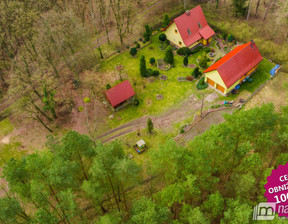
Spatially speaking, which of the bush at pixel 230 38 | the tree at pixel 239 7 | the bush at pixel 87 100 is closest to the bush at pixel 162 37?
the bush at pixel 230 38

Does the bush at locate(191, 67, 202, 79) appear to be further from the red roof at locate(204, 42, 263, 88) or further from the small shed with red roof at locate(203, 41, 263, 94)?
the red roof at locate(204, 42, 263, 88)

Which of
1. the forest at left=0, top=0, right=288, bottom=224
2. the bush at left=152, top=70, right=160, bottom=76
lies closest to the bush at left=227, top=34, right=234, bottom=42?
the forest at left=0, top=0, right=288, bottom=224

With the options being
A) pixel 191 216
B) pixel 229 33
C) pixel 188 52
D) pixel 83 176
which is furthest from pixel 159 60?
pixel 191 216

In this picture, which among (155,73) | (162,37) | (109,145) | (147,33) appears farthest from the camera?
(147,33)

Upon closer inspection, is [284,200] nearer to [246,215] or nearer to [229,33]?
[246,215]

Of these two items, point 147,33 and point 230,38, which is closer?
point 230,38

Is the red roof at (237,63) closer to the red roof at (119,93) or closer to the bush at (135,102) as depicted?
the bush at (135,102)

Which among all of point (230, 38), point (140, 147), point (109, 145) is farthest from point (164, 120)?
point (230, 38)

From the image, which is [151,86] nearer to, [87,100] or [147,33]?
[87,100]
